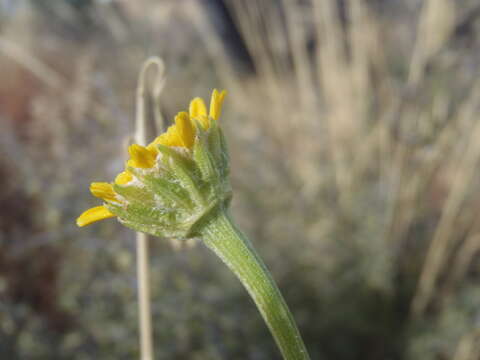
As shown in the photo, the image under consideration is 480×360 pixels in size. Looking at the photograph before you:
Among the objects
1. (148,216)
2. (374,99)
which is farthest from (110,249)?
(374,99)

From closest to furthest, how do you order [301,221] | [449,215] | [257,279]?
[257,279], [449,215], [301,221]

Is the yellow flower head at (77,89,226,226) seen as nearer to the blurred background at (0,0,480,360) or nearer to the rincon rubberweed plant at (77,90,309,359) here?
the rincon rubberweed plant at (77,90,309,359)

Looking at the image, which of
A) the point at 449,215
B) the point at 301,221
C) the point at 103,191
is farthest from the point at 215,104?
the point at 301,221

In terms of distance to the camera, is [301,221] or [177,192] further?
[301,221]

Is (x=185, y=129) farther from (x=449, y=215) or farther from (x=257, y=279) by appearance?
(x=449, y=215)

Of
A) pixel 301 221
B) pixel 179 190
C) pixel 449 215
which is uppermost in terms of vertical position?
pixel 301 221

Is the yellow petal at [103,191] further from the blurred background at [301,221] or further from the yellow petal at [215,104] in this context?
the blurred background at [301,221]

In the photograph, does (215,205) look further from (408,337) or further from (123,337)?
(408,337)

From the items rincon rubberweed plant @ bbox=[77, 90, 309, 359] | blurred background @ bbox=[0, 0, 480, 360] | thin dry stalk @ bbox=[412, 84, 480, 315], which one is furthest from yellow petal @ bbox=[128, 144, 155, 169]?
thin dry stalk @ bbox=[412, 84, 480, 315]
